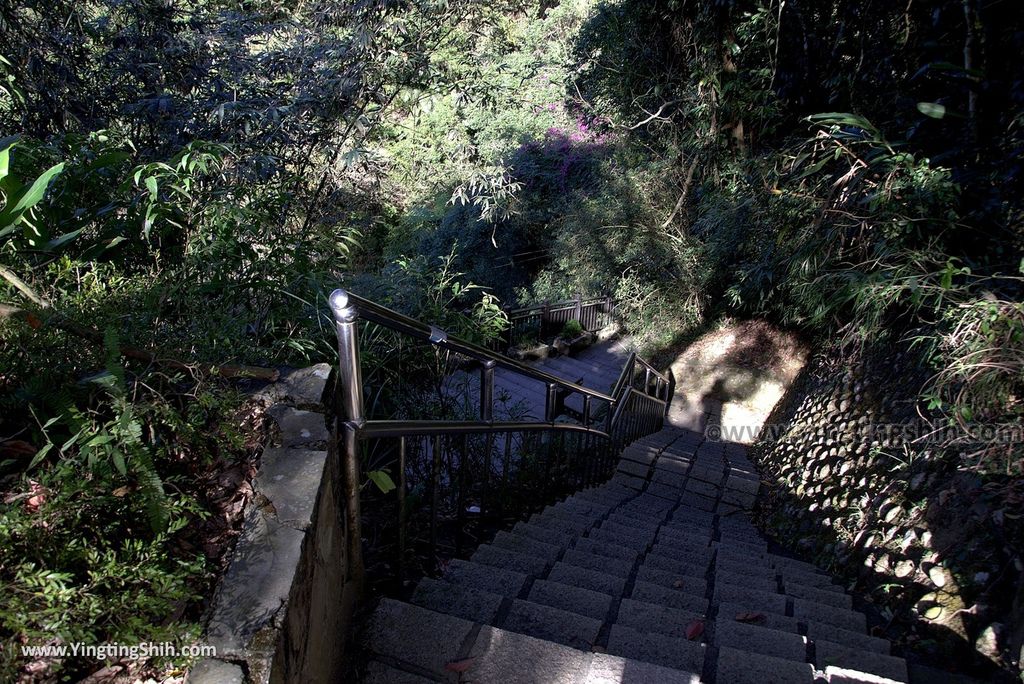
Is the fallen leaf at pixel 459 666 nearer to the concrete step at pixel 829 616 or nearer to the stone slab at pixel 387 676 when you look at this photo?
the stone slab at pixel 387 676

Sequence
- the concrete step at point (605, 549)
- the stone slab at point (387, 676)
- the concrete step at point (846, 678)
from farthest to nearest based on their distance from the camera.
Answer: the concrete step at point (605, 549) < the concrete step at point (846, 678) < the stone slab at point (387, 676)

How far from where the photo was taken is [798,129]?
902 centimetres

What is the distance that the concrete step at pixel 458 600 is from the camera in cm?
191

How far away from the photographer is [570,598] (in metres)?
2.25

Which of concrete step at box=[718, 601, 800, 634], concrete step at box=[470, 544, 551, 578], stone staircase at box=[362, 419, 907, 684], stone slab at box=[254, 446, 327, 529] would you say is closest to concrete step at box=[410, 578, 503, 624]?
stone staircase at box=[362, 419, 907, 684]

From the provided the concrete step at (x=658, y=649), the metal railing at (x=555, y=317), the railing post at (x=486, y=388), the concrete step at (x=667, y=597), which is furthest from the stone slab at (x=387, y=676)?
the metal railing at (x=555, y=317)

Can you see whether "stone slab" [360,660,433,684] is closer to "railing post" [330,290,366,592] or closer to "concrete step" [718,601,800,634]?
"railing post" [330,290,366,592]

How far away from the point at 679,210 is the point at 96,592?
10.4 metres

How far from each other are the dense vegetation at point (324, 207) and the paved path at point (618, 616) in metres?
0.67

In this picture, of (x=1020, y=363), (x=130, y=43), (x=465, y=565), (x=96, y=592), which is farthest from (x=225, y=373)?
(x=130, y=43)

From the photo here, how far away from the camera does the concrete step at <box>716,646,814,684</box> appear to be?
181cm

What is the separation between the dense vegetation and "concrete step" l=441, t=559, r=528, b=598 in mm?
895

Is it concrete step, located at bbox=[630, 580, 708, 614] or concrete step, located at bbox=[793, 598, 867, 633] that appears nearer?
concrete step, located at bbox=[630, 580, 708, 614]

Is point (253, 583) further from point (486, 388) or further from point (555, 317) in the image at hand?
point (555, 317)
